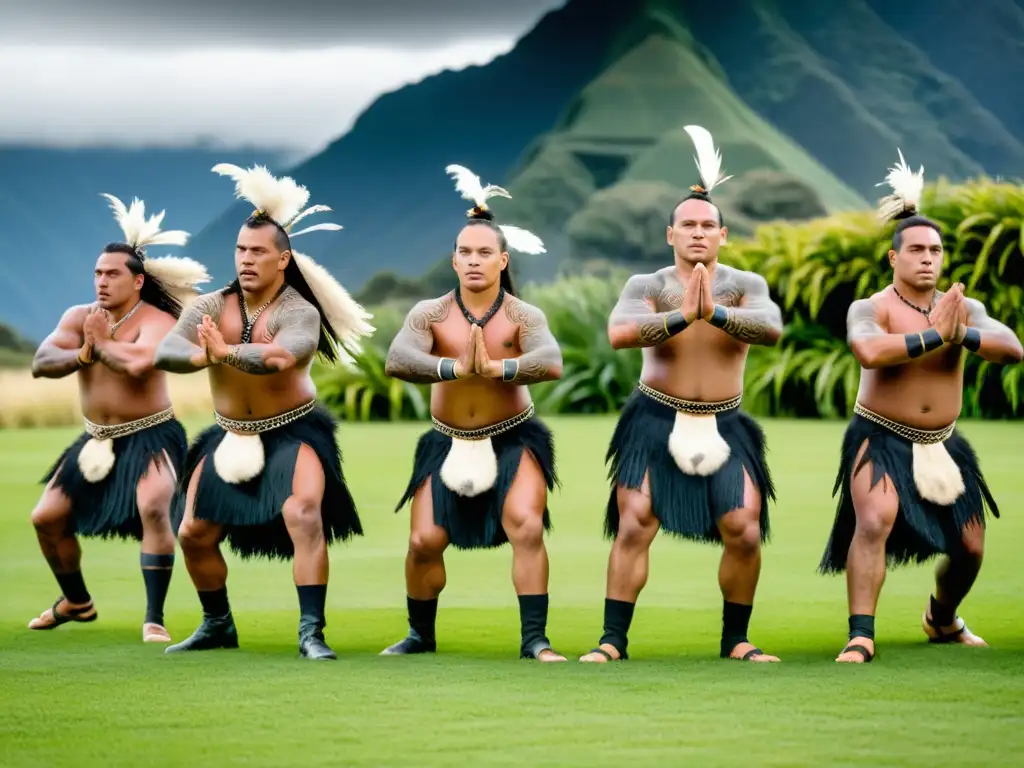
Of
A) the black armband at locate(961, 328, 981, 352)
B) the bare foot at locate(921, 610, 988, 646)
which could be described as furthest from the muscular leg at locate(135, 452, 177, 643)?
the black armband at locate(961, 328, 981, 352)

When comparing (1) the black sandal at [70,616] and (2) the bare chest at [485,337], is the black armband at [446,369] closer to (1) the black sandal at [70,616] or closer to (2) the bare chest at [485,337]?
(2) the bare chest at [485,337]

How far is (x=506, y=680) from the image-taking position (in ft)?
14.5

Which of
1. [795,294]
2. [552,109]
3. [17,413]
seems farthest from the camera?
[552,109]

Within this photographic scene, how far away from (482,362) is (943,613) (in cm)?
158

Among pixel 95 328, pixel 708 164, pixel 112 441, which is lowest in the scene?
pixel 112 441

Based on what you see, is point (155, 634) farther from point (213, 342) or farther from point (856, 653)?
point (856, 653)

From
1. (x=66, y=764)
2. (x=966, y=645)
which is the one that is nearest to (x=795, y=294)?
(x=966, y=645)

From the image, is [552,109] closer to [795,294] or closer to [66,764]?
[795,294]

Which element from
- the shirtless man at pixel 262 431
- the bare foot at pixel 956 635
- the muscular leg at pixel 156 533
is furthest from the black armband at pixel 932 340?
the muscular leg at pixel 156 533

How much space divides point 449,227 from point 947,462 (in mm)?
18475

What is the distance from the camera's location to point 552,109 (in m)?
25.6

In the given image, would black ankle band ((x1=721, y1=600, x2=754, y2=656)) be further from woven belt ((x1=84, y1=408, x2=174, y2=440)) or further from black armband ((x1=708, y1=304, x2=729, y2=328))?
woven belt ((x1=84, y1=408, x2=174, y2=440))

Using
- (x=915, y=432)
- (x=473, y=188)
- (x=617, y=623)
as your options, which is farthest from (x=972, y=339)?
(x=473, y=188)

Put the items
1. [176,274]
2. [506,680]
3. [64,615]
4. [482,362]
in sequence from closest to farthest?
[506,680] < [482,362] < [64,615] < [176,274]
